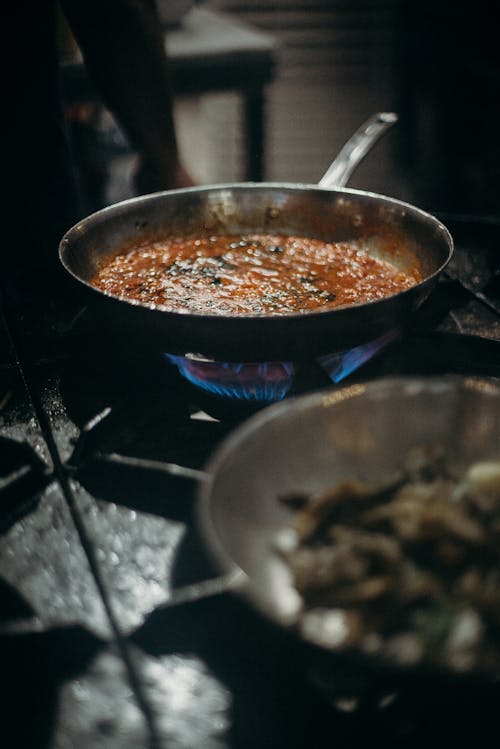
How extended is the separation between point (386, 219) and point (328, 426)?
0.87 m

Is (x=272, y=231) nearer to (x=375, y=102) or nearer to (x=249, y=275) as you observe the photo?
(x=249, y=275)

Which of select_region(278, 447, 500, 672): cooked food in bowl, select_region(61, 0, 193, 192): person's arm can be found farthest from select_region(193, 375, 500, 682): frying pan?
select_region(61, 0, 193, 192): person's arm

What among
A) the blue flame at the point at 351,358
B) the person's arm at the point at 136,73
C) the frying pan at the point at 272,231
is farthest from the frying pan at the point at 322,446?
the person's arm at the point at 136,73

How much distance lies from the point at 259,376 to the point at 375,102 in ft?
18.6

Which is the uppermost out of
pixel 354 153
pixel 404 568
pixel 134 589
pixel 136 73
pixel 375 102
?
pixel 136 73

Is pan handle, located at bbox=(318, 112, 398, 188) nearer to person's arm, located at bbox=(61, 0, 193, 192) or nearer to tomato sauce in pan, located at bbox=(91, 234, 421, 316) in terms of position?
tomato sauce in pan, located at bbox=(91, 234, 421, 316)

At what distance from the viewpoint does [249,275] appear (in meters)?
1.55

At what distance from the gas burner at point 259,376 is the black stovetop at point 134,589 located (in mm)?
57

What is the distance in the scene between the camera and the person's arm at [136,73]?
1.81 meters

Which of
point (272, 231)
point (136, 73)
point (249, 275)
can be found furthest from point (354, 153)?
point (136, 73)

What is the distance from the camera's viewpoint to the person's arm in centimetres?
181

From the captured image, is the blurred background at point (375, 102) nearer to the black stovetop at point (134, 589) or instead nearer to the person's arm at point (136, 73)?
the person's arm at point (136, 73)

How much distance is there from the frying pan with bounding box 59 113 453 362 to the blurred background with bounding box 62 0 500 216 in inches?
116

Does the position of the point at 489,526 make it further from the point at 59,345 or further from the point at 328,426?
the point at 59,345
